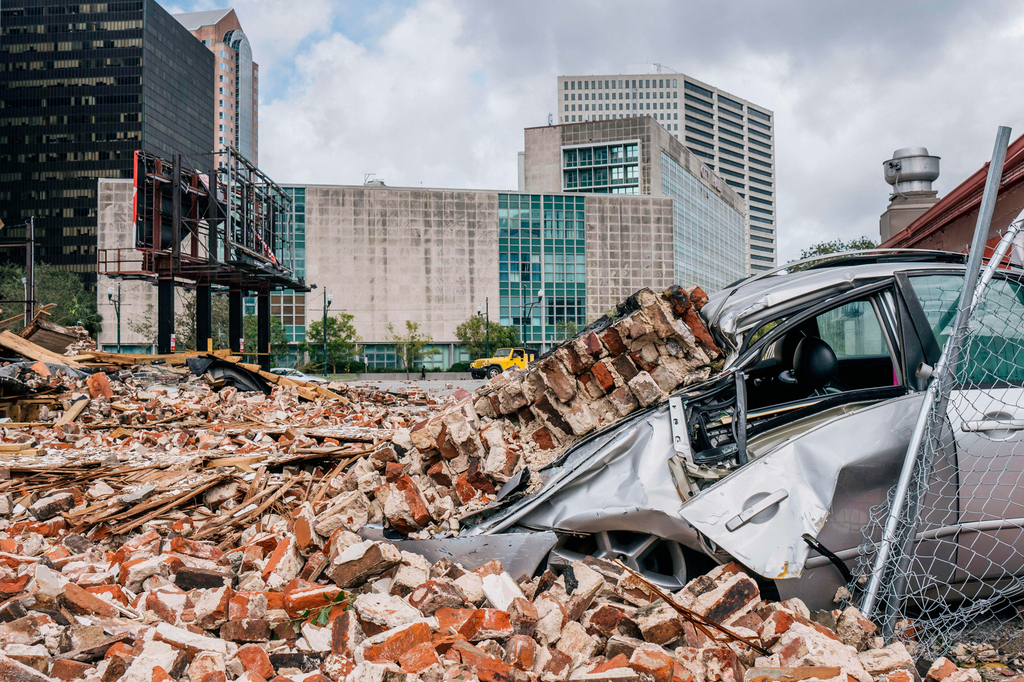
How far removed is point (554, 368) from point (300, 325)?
62363 mm

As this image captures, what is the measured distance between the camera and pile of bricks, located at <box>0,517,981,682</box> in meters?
2.09

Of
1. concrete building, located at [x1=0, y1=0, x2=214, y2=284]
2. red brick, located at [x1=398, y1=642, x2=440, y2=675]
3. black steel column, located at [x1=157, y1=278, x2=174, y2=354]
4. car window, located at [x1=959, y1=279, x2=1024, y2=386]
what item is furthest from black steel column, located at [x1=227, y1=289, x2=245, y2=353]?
concrete building, located at [x1=0, y1=0, x2=214, y2=284]

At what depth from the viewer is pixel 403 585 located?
258 cm

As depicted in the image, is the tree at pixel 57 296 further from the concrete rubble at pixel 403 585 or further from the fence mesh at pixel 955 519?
the fence mesh at pixel 955 519

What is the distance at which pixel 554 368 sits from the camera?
3.69m

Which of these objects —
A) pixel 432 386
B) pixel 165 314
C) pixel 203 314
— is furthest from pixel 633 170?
pixel 165 314

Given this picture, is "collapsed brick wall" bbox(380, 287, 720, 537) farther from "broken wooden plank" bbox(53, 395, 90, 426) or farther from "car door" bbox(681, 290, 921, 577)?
"broken wooden plank" bbox(53, 395, 90, 426)

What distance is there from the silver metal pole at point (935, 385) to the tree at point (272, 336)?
175 feet

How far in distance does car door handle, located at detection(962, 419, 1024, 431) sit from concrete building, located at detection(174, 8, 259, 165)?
15727 cm

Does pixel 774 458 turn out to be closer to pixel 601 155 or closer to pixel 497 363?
pixel 497 363

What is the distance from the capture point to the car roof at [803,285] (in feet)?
10.2

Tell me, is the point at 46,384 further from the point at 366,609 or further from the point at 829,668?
the point at 829,668

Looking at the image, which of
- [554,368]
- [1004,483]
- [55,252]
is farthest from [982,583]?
[55,252]

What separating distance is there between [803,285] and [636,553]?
5.01 ft
